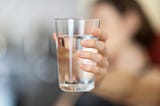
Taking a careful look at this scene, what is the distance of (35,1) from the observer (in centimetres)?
258

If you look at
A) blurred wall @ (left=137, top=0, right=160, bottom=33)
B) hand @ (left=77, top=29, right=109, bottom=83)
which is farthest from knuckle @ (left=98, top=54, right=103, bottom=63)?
blurred wall @ (left=137, top=0, right=160, bottom=33)

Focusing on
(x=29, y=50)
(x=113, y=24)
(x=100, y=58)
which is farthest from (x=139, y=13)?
(x=100, y=58)

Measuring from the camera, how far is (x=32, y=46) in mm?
2475

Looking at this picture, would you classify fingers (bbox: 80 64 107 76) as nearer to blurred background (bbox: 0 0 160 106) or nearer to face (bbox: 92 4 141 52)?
blurred background (bbox: 0 0 160 106)

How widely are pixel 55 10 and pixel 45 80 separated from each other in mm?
826

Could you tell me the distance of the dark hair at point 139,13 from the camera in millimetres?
1969

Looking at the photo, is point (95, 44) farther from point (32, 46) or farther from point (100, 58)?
point (32, 46)

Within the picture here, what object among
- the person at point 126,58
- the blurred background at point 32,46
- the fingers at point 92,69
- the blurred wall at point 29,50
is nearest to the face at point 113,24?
the person at point 126,58

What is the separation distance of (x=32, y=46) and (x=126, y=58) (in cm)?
Answer: 84

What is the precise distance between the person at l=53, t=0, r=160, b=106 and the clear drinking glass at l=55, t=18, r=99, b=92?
488 mm

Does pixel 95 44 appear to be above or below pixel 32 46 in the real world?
above

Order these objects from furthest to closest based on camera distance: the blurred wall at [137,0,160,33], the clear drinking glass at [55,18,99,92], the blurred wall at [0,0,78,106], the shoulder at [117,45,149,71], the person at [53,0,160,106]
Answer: the blurred wall at [137,0,160,33] < the shoulder at [117,45,149,71] < the blurred wall at [0,0,78,106] < the person at [53,0,160,106] < the clear drinking glass at [55,18,99,92]

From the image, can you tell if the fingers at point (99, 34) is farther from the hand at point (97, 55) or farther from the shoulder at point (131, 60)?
the shoulder at point (131, 60)

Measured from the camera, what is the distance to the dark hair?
1969 millimetres
